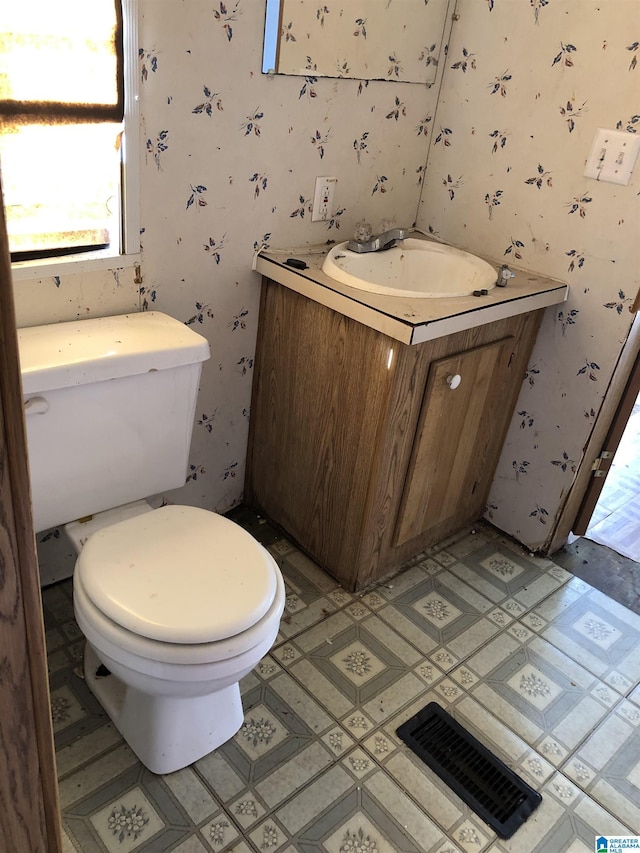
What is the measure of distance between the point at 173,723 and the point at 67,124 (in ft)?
3.94

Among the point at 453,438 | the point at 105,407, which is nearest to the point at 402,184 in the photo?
the point at 453,438

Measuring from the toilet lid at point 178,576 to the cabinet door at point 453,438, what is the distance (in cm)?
60

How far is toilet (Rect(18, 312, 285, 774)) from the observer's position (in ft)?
3.98

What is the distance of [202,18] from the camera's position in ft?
4.65

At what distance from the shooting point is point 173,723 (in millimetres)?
1378

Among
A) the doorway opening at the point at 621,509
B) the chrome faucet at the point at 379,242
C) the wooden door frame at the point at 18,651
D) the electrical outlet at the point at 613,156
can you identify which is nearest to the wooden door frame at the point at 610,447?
the doorway opening at the point at 621,509

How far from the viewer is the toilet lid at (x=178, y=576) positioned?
120 cm

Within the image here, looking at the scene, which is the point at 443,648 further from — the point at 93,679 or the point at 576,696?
the point at 93,679

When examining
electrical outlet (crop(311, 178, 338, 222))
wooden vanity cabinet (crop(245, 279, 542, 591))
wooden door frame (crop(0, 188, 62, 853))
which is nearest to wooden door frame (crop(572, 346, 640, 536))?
wooden vanity cabinet (crop(245, 279, 542, 591))

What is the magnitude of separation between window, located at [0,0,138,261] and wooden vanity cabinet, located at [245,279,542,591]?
512 mm

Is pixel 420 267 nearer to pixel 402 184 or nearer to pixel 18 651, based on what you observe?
pixel 402 184

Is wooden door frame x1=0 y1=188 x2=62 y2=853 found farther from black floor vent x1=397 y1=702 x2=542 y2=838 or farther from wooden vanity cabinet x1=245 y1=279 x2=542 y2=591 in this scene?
wooden vanity cabinet x1=245 y1=279 x2=542 y2=591

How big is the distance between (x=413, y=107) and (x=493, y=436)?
971 mm

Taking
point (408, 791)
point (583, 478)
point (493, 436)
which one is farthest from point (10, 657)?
point (583, 478)
